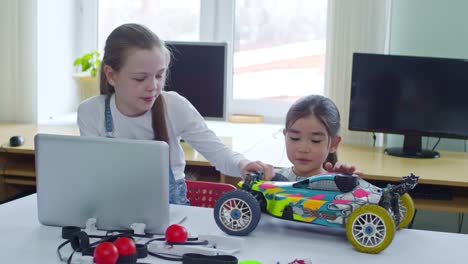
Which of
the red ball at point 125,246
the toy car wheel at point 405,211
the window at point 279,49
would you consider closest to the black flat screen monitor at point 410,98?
the window at point 279,49

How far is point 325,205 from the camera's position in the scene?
1390 millimetres

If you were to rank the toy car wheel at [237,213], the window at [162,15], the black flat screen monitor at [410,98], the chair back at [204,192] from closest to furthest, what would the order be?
the toy car wheel at [237,213] < the chair back at [204,192] < the black flat screen monitor at [410,98] < the window at [162,15]

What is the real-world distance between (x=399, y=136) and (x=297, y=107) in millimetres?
1416

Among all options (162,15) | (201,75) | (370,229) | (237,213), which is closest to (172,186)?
(237,213)

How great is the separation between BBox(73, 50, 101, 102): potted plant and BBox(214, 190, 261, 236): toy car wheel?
1.97 meters

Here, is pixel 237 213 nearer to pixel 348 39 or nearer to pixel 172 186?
pixel 172 186

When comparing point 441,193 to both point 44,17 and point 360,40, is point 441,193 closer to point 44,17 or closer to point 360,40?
point 360,40

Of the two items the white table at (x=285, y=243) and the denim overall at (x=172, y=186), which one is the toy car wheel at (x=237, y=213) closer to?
the white table at (x=285, y=243)

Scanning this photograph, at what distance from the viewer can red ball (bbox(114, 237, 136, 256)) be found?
1.21m

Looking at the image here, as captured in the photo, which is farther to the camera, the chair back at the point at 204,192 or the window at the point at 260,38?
the window at the point at 260,38

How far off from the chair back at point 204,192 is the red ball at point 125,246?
72 cm

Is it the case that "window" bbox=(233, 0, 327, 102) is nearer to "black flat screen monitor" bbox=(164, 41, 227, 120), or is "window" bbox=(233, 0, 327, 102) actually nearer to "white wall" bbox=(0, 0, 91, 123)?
"black flat screen monitor" bbox=(164, 41, 227, 120)

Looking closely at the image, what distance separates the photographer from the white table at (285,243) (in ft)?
4.22

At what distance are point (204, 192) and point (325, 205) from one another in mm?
649
